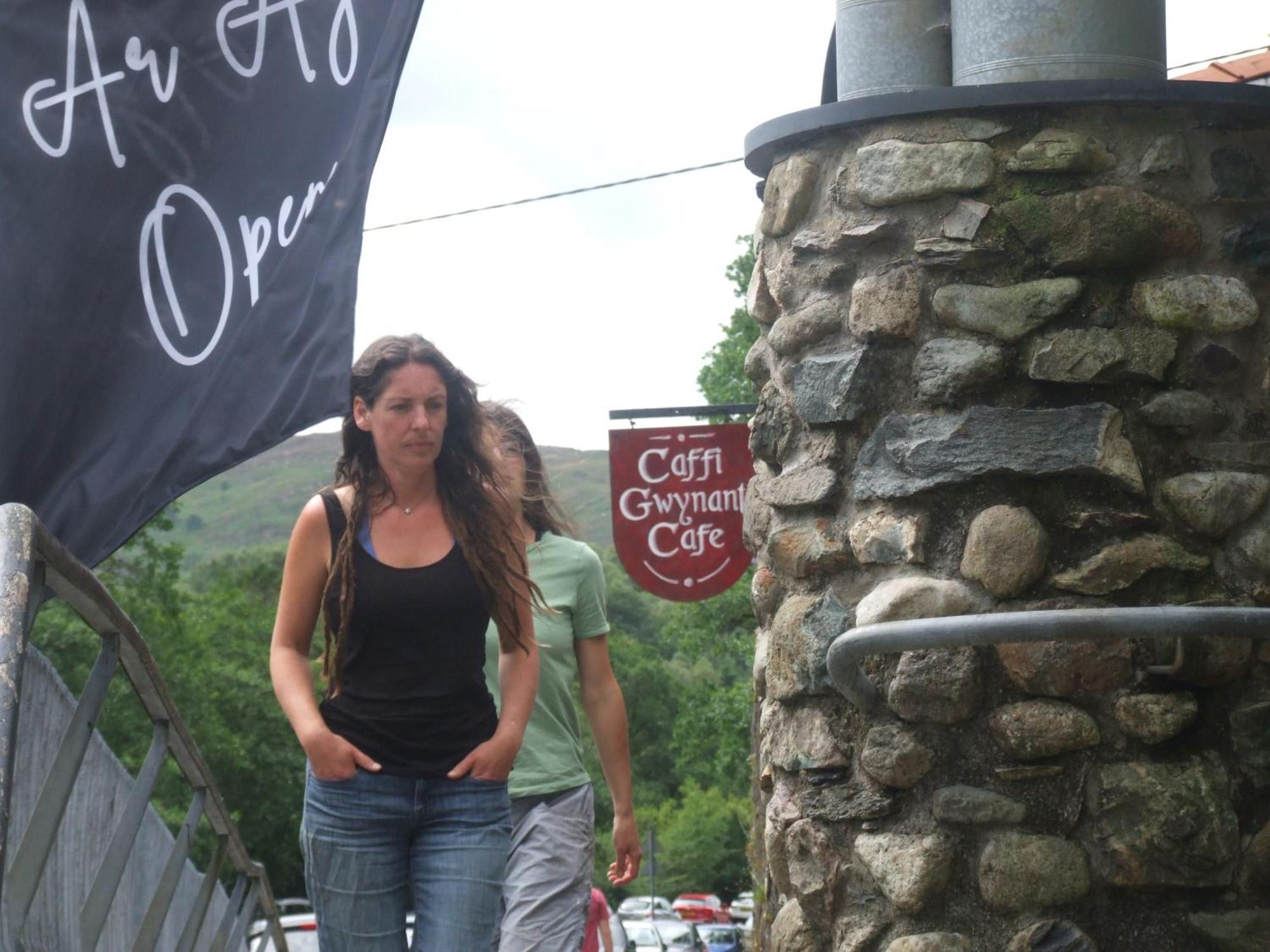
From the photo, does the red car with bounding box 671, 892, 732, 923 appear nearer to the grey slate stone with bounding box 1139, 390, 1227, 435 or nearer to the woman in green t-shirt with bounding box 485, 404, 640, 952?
the woman in green t-shirt with bounding box 485, 404, 640, 952

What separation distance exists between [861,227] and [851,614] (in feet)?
2.59

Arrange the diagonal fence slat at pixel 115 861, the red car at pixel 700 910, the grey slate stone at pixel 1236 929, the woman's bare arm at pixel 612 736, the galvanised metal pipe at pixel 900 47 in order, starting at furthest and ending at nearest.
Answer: the red car at pixel 700 910
the woman's bare arm at pixel 612 736
the galvanised metal pipe at pixel 900 47
the grey slate stone at pixel 1236 929
the diagonal fence slat at pixel 115 861

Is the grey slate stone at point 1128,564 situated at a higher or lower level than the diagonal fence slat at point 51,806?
higher

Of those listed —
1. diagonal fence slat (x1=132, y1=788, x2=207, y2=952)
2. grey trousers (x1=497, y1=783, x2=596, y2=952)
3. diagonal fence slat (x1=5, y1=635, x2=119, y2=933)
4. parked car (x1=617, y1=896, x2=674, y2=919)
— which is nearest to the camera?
diagonal fence slat (x1=5, y1=635, x2=119, y2=933)

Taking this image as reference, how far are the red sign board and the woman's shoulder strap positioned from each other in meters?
6.77

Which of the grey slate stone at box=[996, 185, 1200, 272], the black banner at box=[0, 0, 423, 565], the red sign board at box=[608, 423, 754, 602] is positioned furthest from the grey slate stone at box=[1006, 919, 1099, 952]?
the red sign board at box=[608, 423, 754, 602]

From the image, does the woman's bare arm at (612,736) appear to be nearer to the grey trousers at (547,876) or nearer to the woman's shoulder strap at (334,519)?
the grey trousers at (547,876)

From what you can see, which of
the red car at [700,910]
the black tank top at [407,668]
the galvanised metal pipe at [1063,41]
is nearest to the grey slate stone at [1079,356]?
the galvanised metal pipe at [1063,41]

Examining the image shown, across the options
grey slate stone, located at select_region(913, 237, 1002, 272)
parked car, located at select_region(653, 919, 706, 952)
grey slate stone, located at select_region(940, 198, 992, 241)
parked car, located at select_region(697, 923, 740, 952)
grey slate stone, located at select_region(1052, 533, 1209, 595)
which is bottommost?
parked car, located at select_region(697, 923, 740, 952)

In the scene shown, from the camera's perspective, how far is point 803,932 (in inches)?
137

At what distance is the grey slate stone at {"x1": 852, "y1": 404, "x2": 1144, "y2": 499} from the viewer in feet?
10.5

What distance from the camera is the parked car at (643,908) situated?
1700 inches

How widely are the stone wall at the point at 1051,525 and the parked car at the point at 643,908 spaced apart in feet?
129

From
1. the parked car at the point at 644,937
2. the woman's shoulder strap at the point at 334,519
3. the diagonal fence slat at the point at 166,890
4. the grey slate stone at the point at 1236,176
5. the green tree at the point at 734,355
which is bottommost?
the parked car at the point at 644,937
